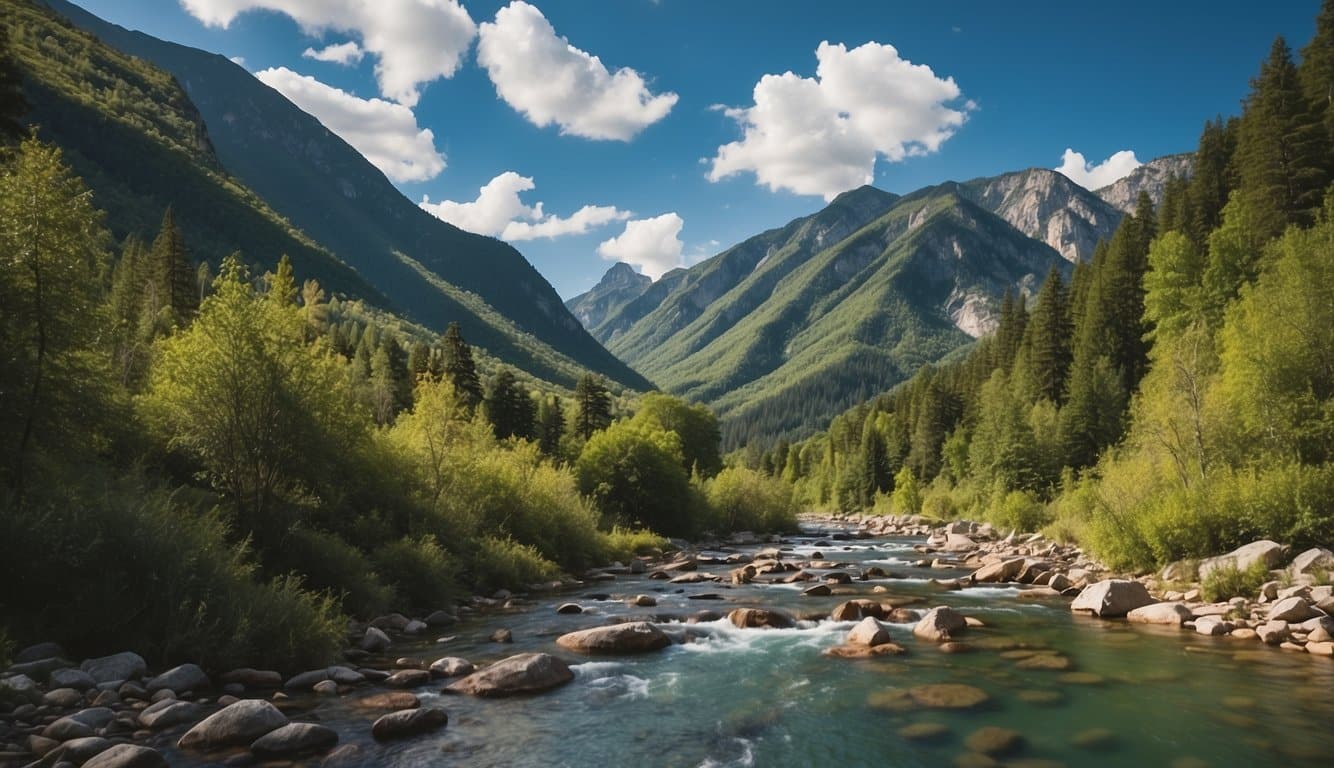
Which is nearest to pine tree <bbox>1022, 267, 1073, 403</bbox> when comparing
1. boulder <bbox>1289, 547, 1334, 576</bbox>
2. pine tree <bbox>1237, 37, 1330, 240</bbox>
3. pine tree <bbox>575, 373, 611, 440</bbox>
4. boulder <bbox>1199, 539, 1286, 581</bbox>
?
pine tree <bbox>1237, 37, 1330, 240</bbox>

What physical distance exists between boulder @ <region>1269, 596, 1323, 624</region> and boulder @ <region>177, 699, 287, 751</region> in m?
23.6

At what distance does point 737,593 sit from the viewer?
30.9m

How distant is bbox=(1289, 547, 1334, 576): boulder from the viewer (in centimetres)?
2070

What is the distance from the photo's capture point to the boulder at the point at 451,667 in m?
16.4

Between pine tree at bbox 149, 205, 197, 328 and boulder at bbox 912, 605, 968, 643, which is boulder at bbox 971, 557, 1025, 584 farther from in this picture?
pine tree at bbox 149, 205, 197, 328

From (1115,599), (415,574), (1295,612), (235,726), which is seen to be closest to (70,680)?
(235,726)

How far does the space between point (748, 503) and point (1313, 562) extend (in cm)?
5422

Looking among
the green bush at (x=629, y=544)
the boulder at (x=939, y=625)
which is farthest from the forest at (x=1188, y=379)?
the green bush at (x=629, y=544)

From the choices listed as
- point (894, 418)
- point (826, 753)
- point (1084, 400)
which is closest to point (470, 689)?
point (826, 753)

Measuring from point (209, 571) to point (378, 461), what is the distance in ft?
49.0

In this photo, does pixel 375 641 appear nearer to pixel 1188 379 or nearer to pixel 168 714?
pixel 168 714

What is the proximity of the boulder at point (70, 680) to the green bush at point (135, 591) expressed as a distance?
142cm

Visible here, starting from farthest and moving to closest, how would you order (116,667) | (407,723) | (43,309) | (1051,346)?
1. (1051,346)
2. (43,309)
3. (116,667)
4. (407,723)

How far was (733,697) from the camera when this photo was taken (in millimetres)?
15367
